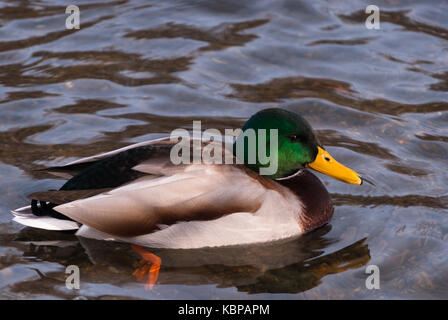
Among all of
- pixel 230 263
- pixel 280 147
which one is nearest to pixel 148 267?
pixel 230 263

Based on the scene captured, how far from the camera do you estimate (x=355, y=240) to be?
5.80 meters

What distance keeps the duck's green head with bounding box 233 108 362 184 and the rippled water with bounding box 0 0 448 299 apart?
0.52 m

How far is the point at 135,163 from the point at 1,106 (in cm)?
271

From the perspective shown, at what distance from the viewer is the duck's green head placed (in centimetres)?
576

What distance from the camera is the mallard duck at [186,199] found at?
5.39 meters

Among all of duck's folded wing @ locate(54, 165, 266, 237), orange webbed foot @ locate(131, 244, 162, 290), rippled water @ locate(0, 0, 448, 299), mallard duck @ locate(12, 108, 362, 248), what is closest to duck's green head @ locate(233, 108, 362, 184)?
mallard duck @ locate(12, 108, 362, 248)

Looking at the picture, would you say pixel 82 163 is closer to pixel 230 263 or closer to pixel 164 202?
pixel 164 202

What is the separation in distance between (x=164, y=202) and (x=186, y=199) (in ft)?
0.49

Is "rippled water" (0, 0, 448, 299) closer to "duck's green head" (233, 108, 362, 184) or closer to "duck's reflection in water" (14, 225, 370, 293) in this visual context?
"duck's reflection in water" (14, 225, 370, 293)

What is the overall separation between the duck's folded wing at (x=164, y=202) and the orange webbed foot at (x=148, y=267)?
20cm

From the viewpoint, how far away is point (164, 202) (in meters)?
5.38

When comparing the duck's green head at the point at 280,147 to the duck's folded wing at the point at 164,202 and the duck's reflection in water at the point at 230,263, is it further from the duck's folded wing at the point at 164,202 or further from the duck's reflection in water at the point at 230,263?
the duck's reflection in water at the point at 230,263
